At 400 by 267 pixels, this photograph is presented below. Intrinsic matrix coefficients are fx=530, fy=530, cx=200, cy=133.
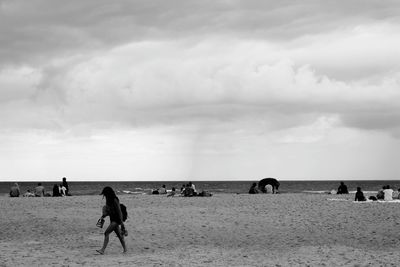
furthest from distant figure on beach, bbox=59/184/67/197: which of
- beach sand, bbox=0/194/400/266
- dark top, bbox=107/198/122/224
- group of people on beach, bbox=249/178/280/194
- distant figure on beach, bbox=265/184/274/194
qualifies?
dark top, bbox=107/198/122/224

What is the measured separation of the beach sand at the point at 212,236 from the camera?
45.4 feet

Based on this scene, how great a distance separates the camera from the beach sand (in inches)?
545

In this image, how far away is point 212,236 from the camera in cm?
1783

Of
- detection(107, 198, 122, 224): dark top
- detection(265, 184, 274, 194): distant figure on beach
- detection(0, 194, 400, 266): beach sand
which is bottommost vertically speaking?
detection(0, 194, 400, 266): beach sand

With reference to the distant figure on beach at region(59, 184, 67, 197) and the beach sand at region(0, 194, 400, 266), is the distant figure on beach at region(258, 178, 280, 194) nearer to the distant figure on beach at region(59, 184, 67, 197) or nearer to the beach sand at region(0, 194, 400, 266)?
the distant figure on beach at region(59, 184, 67, 197)

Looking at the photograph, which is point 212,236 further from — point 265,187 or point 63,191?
point 265,187

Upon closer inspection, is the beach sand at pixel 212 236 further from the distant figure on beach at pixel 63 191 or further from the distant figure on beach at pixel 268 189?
the distant figure on beach at pixel 268 189

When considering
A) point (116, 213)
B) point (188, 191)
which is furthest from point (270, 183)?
point (116, 213)

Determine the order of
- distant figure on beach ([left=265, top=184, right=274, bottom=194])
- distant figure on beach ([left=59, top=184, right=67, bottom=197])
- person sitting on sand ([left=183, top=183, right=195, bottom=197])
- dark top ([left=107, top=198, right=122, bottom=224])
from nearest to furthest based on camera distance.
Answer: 1. dark top ([left=107, top=198, right=122, bottom=224])
2. person sitting on sand ([left=183, top=183, right=195, bottom=197])
3. distant figure on beach ([left=59, top=184, right=67, bottom=197])
4. distant figure on beach ([left=265, top=184, right=274, bottom=194])

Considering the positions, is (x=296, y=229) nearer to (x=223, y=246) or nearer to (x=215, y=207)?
(x=223, y=246)

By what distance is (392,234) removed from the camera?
1812 cm

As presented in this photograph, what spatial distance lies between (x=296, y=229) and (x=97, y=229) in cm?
724

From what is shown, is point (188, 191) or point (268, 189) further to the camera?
point (268, 189)

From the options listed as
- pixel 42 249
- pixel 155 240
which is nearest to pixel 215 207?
pixel 155 240
